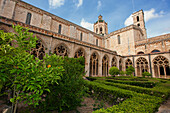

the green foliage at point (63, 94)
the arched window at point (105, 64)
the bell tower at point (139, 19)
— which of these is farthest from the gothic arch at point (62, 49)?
the bell tower at point (139, 19)

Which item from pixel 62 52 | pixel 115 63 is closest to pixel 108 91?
pixel 62 52

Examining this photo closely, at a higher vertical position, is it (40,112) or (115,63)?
(115,63)

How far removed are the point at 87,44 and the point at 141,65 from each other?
12845 mm

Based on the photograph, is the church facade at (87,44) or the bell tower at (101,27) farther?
the bell tower at (101,27)

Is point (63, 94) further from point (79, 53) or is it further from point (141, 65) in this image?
point (141, 65)

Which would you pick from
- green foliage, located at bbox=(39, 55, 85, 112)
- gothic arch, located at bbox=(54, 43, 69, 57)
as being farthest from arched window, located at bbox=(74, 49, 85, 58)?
green foliage, located at bbox=(39, 55, 85, 112)

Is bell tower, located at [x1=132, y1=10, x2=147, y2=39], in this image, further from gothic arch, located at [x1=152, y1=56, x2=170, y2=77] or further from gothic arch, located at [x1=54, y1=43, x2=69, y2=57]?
gothic arch, located at [x1=54, y1=43, x2=69, y2=57]

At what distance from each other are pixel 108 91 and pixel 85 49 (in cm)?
845

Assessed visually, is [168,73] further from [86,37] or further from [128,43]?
[86,37]

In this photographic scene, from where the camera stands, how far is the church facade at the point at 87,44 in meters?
9.04

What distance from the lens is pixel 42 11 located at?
50.9 feet

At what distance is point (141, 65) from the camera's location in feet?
53.5

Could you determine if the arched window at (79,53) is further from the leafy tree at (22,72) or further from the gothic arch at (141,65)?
the gothic arch at (141,65)

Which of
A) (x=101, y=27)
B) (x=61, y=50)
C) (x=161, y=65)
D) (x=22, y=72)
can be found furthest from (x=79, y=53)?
(x=101, y=27)
